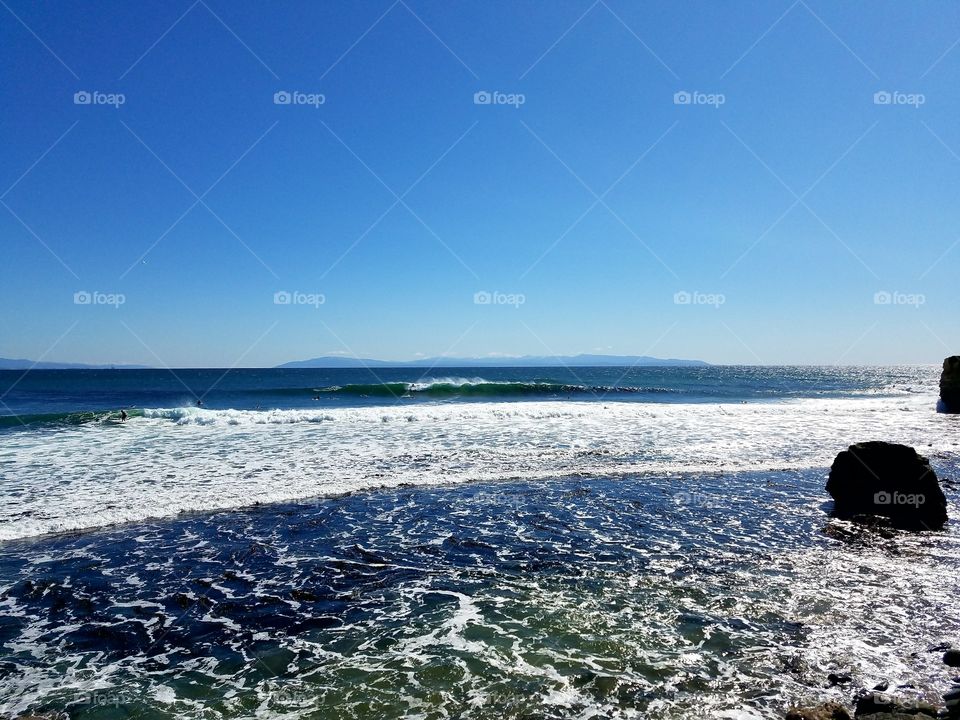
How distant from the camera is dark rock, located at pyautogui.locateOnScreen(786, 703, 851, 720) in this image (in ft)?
14.0

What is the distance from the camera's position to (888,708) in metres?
4.35

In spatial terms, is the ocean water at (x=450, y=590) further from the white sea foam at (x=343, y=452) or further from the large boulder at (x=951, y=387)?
the large boulder at (x=951, y=387)

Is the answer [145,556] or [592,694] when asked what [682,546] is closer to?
[592,694]

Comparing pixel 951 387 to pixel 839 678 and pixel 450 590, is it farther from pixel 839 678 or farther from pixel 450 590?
pixel 450 590

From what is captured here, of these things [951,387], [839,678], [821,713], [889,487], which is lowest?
[839,678]

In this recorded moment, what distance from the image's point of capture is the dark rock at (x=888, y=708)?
4199mm

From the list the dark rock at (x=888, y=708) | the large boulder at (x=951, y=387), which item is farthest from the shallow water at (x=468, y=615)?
the large boulder at (x=951, y=387)

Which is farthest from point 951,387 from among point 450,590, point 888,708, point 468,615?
point 468,615

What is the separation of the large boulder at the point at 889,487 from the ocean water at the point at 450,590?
50 centimetres

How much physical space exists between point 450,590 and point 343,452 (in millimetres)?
11426

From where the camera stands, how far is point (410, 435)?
21469mm

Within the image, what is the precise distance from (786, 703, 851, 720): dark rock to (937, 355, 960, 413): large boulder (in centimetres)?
4300

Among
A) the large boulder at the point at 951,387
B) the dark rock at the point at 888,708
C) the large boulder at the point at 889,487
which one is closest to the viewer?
the dark rock at the point at 888,708

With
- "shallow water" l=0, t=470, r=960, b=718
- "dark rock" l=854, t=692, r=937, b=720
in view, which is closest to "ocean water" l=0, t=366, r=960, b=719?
"shallow water" l=0, t=470, r=960, b=718
